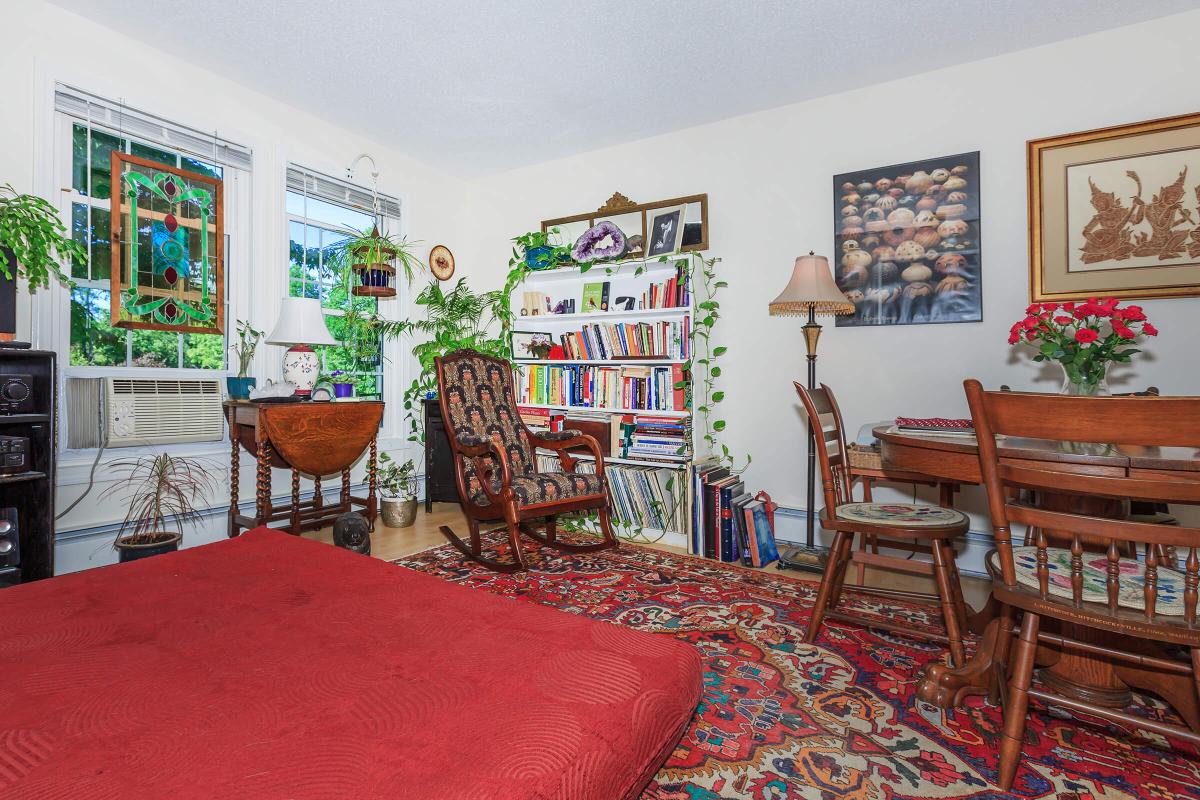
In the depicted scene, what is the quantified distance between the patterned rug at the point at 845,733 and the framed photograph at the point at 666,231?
218cm

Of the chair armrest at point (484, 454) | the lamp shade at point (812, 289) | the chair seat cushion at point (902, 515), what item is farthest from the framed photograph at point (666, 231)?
the chair seat cushion at point (902, 515)

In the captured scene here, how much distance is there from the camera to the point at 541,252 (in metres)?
3.90

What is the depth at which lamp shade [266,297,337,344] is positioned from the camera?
308 cm

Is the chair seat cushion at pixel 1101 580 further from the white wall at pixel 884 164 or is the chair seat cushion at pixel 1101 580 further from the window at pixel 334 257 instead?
the window at pixel 334 257

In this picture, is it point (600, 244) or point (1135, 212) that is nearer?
point (1135, 212)

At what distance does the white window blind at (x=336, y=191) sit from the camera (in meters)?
3.59

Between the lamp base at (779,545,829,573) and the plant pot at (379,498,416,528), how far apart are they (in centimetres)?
225

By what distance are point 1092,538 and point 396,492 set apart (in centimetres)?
366

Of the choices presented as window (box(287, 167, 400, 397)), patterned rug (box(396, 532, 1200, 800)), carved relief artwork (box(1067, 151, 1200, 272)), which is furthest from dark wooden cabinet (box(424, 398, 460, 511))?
carved relief artwork (box(1067, 151, 1200, 272))

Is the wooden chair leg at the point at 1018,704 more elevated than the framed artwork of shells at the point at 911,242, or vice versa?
the framed artwork of shells at the point at 911,242

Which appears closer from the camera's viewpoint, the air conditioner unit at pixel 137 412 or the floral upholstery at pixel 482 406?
the air conditioner unit at pixel 137 412

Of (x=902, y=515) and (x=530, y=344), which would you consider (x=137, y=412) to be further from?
(x=902, y=515)

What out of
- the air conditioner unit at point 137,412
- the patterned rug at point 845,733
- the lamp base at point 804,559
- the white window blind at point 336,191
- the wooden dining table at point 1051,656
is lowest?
the patterned rug at point 845,733

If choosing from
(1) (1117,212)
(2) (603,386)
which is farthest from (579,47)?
(1) (1117,212)
